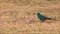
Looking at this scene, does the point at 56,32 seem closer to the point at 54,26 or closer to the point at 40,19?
the point at 54,26

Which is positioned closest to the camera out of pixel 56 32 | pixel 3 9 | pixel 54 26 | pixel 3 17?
pixel 56 32

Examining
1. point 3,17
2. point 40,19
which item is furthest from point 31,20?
point 3,17

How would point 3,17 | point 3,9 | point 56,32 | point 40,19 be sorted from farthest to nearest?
1. point 3,9
2. point 3,17
3. point 40,19
4. point 56,32

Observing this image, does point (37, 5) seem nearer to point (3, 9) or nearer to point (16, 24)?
point (3, 9)

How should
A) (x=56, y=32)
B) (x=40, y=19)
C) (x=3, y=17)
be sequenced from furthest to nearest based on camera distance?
(x=3, y=17) → (x=40, y=19) → (x=56, y=32)

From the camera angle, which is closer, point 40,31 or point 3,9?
point 40,31

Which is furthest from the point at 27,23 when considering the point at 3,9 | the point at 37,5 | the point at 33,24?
the point at 37,5
